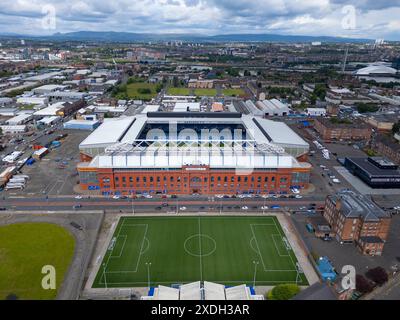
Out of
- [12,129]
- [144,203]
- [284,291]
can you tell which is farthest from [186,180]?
[12,129]

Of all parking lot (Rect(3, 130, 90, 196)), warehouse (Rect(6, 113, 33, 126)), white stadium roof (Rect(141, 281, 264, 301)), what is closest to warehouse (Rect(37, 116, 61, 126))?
warehouse (Rect(6, 113, 33, 126))

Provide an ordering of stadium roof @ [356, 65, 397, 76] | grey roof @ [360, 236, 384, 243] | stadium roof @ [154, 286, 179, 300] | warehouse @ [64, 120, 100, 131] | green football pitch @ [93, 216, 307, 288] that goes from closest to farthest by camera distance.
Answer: stadium roof @ [154, 286, 179, 300], green football pitch @ [93, 216, 307, 288], grey roof @ [360, 236, 384, 243], warehouse @ [64, 120, 100, 131], stadium roof @ [356, 65, 397, 76]

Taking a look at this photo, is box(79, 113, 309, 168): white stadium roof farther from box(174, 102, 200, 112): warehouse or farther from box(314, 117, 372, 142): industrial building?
box(174, 102, 200, 112): warehouse

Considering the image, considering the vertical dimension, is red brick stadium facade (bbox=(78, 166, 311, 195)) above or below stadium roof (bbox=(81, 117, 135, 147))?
below

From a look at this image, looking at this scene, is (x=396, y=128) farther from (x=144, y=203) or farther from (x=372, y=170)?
(x=144, y=203)

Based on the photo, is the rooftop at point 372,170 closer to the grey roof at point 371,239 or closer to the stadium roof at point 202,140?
the stadium roof at point 202,140

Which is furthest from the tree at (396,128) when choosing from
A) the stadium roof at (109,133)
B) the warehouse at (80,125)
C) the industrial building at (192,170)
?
the warehouse at (80,125)

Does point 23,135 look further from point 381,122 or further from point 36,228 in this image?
point 381,122
